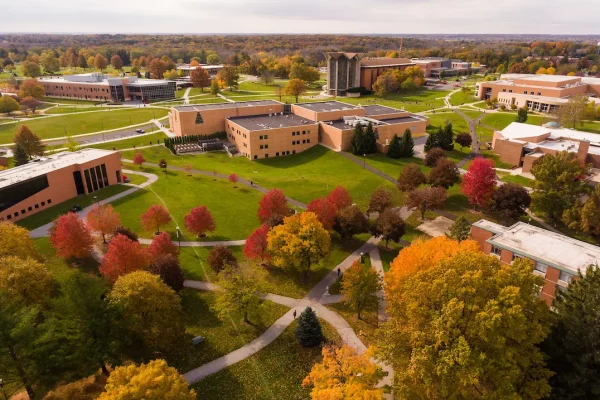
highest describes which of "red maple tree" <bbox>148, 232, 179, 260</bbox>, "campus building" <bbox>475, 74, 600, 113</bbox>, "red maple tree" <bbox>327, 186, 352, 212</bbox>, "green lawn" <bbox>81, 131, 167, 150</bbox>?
"campus building" <bbox>475, 74, 600, 113</bbox>

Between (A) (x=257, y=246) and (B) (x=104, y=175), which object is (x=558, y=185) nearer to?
(A) (x=257, y=246)

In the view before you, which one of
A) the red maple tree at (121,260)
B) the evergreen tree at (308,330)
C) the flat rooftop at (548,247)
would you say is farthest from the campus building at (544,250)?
the red maple tree at (121,260)

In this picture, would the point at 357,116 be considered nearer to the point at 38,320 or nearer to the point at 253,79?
the point at 38,320

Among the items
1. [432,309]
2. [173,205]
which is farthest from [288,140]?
[432,309]

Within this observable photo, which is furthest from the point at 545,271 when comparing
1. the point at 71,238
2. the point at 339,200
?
the point at 71,238

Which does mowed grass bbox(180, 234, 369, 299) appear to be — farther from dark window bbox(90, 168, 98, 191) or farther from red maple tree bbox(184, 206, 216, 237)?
dark window bbox(90, 168, 98, 191)

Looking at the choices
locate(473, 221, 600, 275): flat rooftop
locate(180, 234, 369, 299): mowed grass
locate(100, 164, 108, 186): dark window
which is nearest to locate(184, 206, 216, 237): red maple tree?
locate(180, 234, 369, 299): mowed grass
